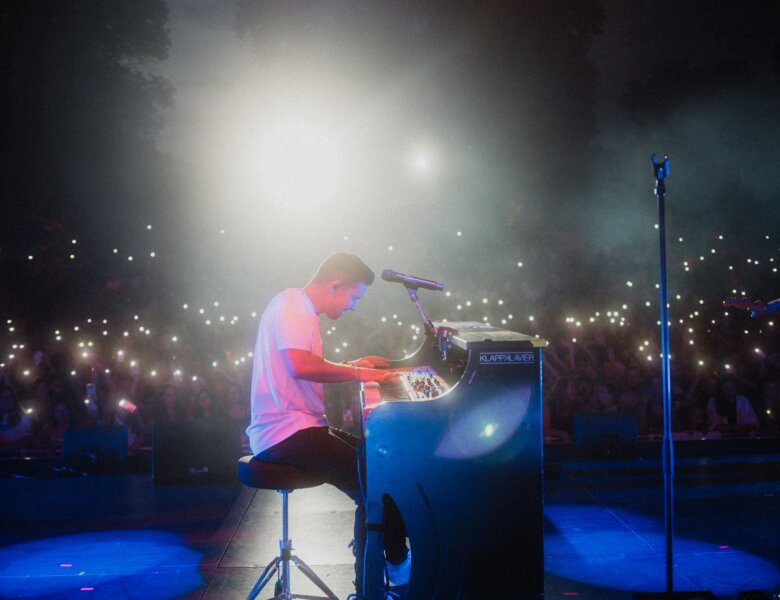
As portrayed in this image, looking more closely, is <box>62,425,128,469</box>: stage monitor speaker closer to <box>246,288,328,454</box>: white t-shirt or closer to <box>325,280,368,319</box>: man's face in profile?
<box>246,288,328,454</box>: white t-shirt

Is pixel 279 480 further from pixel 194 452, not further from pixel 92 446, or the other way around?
pixel 92 446

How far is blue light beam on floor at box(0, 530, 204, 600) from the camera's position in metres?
2.86

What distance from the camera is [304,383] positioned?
2.41 meters

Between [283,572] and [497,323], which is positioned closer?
[283,572]

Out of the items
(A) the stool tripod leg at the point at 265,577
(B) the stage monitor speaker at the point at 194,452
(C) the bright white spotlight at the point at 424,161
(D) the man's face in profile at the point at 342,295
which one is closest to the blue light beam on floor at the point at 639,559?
(A) the stool tripod leg at the point at 265,577

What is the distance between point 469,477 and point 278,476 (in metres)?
0.76

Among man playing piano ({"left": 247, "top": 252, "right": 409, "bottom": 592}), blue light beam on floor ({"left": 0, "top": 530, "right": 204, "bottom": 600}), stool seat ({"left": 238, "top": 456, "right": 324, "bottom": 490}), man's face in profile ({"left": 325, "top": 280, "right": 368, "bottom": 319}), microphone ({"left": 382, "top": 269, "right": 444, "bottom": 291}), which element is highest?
microphone ({"left": 382, "top": 269, "right": 444, "bottom": 291})

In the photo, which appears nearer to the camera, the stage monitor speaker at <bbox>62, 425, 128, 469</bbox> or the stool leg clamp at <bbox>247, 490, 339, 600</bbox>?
the stool leg clamp at <bbox>247, 490, 339, 600</bbox>

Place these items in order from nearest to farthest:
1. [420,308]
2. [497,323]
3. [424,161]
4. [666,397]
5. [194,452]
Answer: [666,397]
[420,308]
[194,452]
[497,323]
[424,161]

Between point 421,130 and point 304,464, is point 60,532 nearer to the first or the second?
point 304,464

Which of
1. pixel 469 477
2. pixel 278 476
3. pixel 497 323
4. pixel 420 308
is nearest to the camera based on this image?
pixel 469 477

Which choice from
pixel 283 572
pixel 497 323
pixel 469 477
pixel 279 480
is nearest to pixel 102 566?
pixel 283 572

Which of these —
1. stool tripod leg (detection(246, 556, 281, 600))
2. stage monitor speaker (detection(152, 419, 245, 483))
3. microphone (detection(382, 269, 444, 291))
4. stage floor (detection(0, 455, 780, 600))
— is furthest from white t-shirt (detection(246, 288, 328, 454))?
stage monitor speaker (detection(152, 419, 245, 483))

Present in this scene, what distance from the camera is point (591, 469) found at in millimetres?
4871
